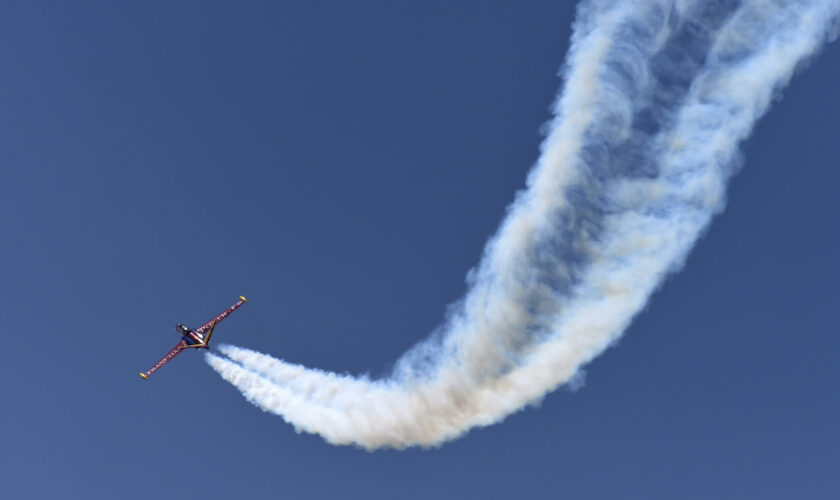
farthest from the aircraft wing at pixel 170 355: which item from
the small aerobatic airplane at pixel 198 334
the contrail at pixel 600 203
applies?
the contrail at pixel 600 203

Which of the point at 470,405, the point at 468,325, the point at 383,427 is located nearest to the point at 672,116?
the point at 468,325

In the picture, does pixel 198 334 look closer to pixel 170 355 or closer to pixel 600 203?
pixel 170 355

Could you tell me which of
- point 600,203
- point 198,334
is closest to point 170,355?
point 198,334

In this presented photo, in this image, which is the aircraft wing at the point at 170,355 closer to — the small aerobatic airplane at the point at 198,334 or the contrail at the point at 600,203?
the small aerobatic airplane at the point at 198,334

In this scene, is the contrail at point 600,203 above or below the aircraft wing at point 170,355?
below

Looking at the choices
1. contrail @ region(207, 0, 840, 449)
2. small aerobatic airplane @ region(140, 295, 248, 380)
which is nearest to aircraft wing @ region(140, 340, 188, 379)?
small aerobatic airplane @ region(140, 295, 248, 380)

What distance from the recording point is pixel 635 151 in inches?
2047

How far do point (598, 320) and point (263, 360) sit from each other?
27.8m

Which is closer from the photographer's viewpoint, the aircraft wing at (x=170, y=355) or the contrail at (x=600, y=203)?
the contrail at (x=600, y=203)

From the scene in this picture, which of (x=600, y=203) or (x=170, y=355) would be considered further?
(x=170, y=355)

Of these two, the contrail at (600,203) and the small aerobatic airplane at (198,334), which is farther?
the small aerobatic airplane at (198,334)

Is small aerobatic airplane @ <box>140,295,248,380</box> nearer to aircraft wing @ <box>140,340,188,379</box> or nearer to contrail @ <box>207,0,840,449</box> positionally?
aircraft wing @ <box>140,340,188,379</box>

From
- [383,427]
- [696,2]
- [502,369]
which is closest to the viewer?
[696,2]

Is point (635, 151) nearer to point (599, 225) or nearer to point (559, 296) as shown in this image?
point (599, 225)
